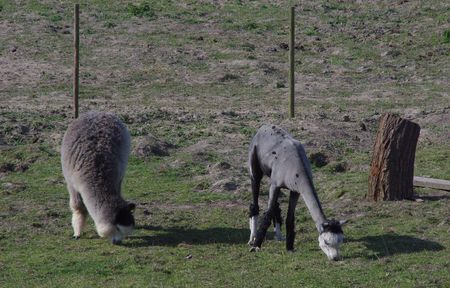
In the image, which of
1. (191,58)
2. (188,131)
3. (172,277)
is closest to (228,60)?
(191,58)

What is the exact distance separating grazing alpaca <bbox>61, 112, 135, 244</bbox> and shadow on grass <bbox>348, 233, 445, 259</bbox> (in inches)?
120

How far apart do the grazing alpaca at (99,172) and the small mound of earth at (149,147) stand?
3.61m

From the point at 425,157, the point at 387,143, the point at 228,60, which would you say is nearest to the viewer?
the point at 387,143

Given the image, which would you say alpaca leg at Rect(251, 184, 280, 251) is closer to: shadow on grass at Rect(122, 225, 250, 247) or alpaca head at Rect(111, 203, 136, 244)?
shadow on grass at Rect(122, 225, 250, 247)

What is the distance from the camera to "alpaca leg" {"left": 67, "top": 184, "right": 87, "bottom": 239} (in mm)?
13789

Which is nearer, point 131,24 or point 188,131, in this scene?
point 188,131

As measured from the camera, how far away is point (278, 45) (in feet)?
93.1

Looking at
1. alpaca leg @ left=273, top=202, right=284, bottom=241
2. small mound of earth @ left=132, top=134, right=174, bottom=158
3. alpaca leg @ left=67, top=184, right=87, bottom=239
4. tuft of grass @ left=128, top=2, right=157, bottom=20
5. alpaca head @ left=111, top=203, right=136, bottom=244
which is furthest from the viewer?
tuft of grass @ left=128, top=2, right=157, bottom=20

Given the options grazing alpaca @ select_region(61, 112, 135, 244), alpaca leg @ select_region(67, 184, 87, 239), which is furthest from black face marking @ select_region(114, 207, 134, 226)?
alpaca leg @ select_region(67, 184, 87, 239)

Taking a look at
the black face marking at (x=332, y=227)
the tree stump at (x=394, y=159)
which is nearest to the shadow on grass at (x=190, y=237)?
the black face marking at (x=332, y=227)

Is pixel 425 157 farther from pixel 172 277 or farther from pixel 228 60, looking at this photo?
pixel 228 60

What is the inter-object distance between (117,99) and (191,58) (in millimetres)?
3977

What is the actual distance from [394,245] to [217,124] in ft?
27.4

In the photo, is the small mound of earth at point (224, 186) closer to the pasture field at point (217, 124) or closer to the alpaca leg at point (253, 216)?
the pasture field at point (217, 124)
